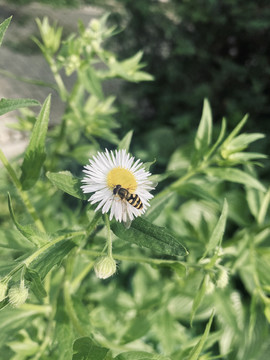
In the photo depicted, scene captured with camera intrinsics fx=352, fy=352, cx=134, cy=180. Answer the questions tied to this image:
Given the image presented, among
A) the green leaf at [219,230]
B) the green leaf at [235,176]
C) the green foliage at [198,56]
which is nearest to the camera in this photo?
the green leaf at [219,230]

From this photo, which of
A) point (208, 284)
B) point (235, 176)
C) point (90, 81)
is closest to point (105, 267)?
point (208, 284)

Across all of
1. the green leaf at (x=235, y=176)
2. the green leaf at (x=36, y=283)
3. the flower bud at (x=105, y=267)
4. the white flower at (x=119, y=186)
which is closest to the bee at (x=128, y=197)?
the white flower at (x=119, y=186)

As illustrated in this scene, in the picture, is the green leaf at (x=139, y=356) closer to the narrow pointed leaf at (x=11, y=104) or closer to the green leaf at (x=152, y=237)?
the green leaf at (x=152, y=237)

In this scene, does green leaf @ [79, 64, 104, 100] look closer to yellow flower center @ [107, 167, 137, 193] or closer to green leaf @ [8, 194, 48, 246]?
yellow flower center @ [107, 167, 137, 193]

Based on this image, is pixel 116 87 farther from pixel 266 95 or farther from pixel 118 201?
pixel 118 201

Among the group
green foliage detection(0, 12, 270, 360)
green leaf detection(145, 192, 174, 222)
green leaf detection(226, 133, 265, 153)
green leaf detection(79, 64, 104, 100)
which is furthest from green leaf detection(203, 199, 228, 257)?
green leaf detection(79, 64, 104, 100)

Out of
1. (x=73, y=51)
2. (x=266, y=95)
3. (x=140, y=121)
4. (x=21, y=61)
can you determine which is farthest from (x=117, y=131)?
(x=73, y=51)
